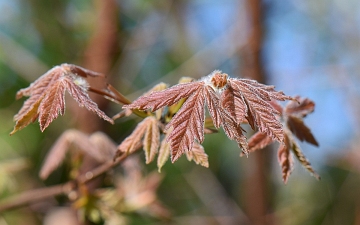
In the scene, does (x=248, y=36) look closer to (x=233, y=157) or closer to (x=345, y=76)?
(x=345, y=76)

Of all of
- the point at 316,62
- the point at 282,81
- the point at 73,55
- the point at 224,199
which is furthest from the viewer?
the point at 73,55

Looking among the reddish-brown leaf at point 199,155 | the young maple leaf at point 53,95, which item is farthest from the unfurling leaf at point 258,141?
the young maple leaf at point 53,95

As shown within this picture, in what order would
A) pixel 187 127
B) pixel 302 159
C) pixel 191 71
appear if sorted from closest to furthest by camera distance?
pixel 187 127, pixel 302 159, pixel 191 71

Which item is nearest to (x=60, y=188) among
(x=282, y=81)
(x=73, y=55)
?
(x=282, y=81)

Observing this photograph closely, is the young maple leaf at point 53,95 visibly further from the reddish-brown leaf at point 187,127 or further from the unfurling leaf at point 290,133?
the unfurling leaf at point 290,133

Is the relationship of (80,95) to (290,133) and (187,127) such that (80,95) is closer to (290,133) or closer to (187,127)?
(187,127)

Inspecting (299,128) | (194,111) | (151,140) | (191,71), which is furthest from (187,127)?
(191,71)

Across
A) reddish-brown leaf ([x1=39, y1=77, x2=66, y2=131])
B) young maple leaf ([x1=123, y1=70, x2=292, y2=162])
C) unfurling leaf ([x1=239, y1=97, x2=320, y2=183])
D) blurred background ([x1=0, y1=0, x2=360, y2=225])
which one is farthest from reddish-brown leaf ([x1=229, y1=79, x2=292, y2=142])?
blurred background ([x1=0, y1=0, x2=360, y2=225])
